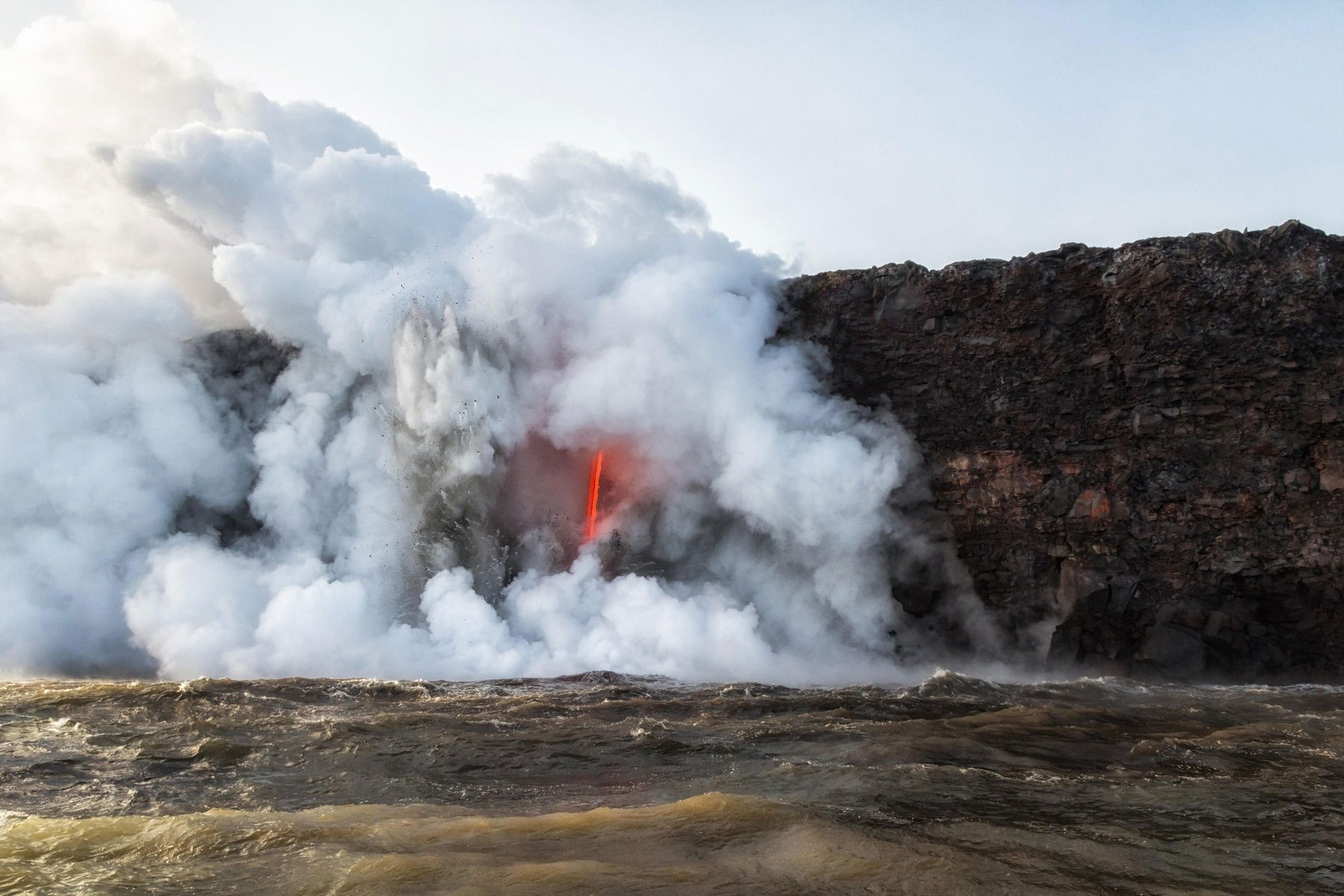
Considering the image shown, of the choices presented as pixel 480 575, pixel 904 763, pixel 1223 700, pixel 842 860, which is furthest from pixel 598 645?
pixel 842 860

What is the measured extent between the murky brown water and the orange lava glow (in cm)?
1044

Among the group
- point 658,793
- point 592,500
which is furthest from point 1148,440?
point 658,793

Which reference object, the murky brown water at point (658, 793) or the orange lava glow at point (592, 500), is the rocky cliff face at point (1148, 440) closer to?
the murky brown water at point (658, 793)

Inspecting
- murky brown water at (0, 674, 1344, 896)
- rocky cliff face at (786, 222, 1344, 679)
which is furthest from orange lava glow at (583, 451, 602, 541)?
murky brown water at (0, 674, 1344, 896)

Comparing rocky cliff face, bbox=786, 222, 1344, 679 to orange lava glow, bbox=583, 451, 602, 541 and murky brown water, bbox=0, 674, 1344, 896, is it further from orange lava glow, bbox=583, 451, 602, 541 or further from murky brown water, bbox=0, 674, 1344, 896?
orange lava glow, bbox=583, 451, 602, 541

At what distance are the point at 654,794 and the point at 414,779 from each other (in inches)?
112

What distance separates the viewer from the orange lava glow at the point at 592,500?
25.6 m

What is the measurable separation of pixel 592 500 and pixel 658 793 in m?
17.8

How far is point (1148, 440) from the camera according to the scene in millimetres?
21844

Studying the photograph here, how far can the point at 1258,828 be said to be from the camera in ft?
23.9

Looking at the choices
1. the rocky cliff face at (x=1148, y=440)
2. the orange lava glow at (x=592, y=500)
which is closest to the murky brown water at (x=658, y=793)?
the rocky cliff face at (x=1148, y=440)

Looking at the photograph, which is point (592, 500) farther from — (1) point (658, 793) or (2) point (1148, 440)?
(1) point (658, 793)

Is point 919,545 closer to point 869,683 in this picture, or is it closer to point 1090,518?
Result: point 1090,518

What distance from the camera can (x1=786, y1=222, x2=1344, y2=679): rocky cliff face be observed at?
20062 millimetres
